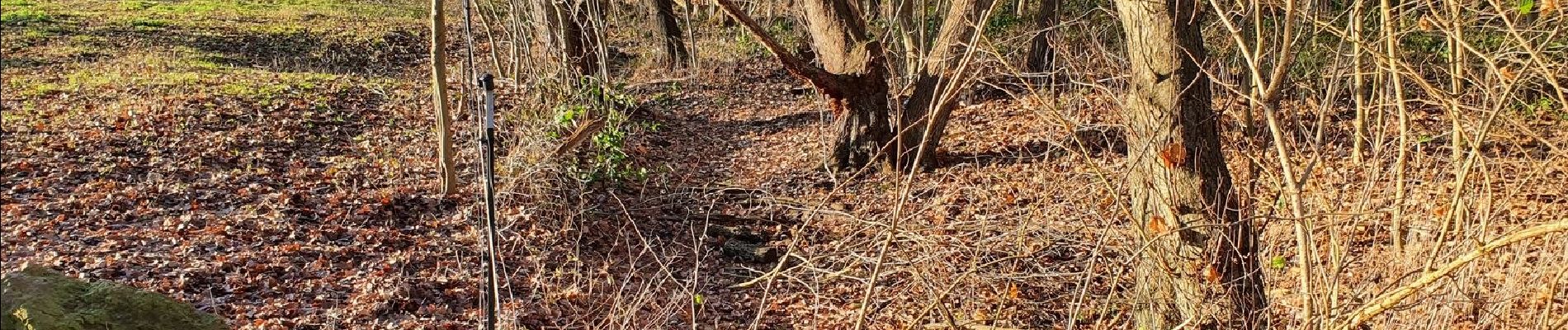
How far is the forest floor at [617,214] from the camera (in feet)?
16.3

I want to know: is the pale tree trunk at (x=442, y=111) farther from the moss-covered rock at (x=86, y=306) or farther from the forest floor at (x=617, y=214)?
the moss-covered rock at (x=86, y=306)

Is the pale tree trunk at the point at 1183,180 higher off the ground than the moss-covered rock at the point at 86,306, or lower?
higher

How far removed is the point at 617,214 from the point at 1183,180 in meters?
4.25

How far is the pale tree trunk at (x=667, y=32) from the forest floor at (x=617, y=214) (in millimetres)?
3405

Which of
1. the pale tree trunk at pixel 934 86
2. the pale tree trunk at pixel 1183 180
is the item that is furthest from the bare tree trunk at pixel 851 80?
the pale tree trunk at pixel 1183 180

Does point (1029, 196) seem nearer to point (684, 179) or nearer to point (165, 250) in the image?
point (684, 179)

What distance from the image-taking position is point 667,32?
1483cm

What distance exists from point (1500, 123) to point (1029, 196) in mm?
2938

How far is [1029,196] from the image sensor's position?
7.89 meters

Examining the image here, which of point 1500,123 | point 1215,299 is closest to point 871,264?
point 1215,299

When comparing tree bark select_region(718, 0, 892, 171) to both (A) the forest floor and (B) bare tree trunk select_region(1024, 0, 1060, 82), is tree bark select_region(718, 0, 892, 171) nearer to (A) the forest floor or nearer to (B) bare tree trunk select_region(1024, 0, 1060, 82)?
(A) the forest floor

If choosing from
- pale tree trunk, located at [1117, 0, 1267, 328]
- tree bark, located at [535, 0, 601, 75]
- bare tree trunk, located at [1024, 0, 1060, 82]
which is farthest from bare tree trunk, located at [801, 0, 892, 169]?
pale tree trunk, located at [1117, 0, 1267, 328]

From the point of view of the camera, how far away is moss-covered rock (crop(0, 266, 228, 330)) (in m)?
3.96

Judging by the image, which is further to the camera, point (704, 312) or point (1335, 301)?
point (704, 312)
